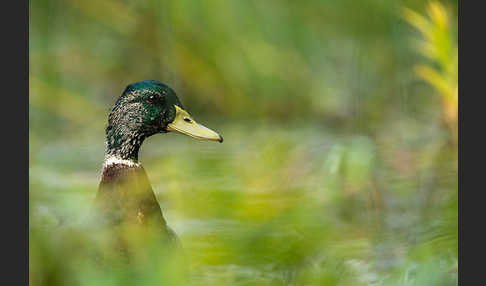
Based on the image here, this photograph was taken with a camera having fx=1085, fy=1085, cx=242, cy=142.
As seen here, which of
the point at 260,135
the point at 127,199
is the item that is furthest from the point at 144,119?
the point at 260,135

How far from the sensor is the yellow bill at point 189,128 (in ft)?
11.7

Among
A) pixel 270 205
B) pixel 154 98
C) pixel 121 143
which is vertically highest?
pixel 154 98

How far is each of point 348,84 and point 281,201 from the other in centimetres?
48

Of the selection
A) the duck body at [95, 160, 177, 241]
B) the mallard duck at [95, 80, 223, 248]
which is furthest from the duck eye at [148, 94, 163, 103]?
the duck body at [95, 160, 177, 241]

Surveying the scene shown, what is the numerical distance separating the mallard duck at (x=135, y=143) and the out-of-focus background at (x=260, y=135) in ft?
0.14

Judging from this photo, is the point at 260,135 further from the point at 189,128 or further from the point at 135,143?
the point at 135,143

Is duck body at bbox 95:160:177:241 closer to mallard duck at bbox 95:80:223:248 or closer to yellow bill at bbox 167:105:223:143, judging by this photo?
mallard duck at bbox 95:80:223:248

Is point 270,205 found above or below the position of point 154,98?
below

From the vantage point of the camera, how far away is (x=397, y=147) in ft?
12.8

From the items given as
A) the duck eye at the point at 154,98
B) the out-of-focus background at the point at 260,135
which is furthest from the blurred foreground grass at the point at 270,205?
the duck eye at the point at 154,98

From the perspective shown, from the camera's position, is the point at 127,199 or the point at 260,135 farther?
the point at 260,135

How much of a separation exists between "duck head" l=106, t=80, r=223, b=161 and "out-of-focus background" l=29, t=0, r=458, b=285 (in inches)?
1.9

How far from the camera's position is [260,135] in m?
3.75

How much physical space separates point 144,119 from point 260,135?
0.41 m
